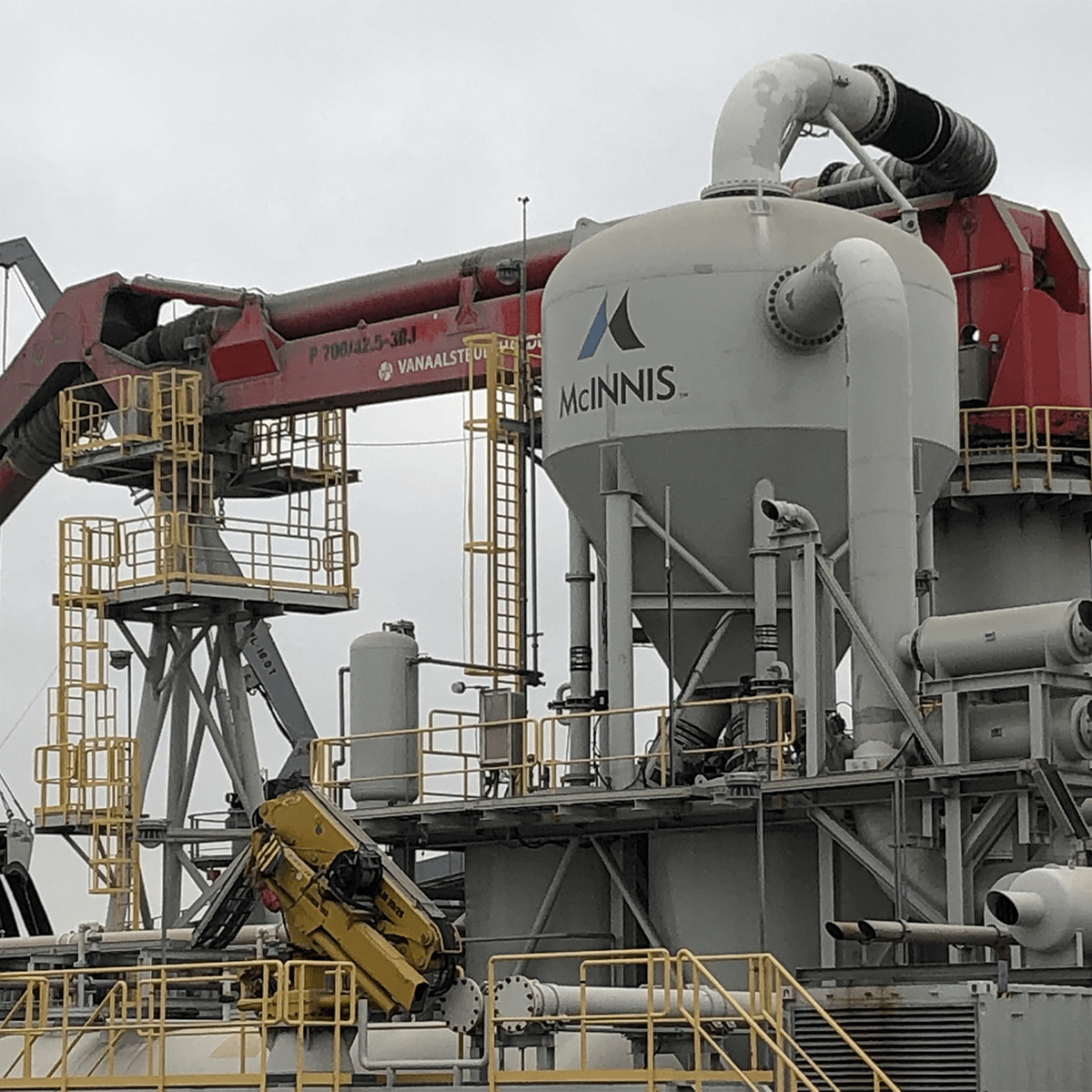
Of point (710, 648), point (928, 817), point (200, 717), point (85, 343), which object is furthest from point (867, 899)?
point (85, 343)

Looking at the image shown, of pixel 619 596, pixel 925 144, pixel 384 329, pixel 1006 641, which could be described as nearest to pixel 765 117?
pixel 925 144

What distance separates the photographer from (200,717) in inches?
1526

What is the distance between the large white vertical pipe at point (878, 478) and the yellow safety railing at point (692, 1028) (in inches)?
229

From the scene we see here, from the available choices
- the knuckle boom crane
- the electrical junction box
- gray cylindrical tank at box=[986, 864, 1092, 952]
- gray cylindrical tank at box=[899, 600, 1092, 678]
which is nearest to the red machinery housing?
the electrical junction box

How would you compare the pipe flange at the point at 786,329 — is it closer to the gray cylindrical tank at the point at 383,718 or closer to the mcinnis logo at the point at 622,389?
the mcinnis logo at the point at 622,389

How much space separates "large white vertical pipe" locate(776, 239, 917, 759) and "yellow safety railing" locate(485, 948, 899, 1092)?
19.1 feet

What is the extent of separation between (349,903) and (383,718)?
8389 mm

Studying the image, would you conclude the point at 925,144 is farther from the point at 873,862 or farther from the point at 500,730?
the point at 873,862

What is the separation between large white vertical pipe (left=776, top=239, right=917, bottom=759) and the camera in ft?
85.9

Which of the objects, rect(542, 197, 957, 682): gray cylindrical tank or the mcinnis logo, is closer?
rect(542, 197, 957, 682): gray cylindrical tank

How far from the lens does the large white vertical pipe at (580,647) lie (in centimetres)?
2919

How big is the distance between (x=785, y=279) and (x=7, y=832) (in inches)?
636

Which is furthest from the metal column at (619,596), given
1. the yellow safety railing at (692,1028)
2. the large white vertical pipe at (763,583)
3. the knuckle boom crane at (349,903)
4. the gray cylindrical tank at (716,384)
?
the yellow safety railing at (692,1028)

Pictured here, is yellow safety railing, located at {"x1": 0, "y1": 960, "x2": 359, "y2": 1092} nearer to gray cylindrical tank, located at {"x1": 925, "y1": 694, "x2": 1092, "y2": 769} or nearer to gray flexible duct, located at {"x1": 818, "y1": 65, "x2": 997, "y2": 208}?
gray cylindrical tank, located at {"x1": 925, "y1": 694, "x2": 1092, "y2": 769}
